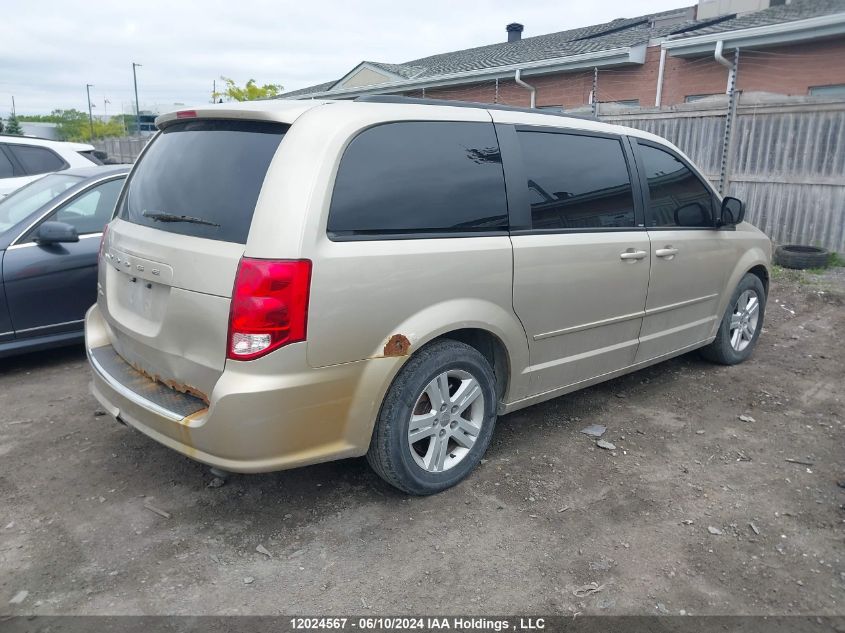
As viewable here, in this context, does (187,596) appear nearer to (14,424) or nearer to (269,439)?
(269,439)

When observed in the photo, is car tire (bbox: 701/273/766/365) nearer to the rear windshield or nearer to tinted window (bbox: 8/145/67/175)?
the rear windshield

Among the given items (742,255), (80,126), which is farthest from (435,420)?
(80,126)

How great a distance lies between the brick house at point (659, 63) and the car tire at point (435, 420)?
10366mm

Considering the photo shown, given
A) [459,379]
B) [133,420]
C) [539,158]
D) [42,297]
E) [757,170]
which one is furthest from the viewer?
[757,170]

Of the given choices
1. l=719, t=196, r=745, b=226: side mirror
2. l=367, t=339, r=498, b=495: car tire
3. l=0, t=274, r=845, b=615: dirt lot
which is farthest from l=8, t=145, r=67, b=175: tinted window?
l=719, t=196, r=745, b=226: side mirror

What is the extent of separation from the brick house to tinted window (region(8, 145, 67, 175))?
A: 571cm

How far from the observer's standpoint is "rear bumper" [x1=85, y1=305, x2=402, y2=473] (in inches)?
103

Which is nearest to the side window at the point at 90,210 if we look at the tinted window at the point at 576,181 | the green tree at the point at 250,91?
the tinted window at the point at 576,181

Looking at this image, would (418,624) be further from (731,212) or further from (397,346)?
(731,212)

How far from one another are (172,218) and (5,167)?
22.7ft

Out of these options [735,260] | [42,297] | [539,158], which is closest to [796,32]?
[735,260]

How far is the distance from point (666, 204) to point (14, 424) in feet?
14.7

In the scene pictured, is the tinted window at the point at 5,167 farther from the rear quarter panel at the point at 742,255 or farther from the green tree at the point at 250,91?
the green tree at the point at 250,91

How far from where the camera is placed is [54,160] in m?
8.73
